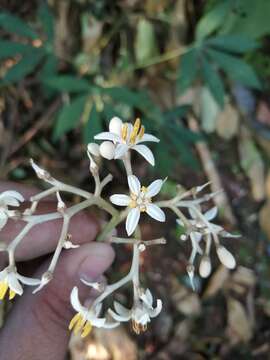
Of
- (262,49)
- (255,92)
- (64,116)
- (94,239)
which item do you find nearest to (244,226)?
(255,92)

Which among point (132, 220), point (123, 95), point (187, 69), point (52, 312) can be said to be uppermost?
point (132, 220)

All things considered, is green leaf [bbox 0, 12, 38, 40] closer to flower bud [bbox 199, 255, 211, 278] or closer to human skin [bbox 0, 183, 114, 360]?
human skin [bbox 0, 183, 114, 360]

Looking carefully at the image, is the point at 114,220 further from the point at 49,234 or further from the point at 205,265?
the point at 49,234

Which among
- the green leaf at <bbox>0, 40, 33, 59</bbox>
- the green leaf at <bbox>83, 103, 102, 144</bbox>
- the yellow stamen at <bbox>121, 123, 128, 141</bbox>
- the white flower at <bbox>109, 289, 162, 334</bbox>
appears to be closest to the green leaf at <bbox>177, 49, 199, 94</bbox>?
the green leaf at <bbox>83, 103, 102, 144</bbox>

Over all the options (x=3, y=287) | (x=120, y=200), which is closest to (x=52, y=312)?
(x=3, y=287)

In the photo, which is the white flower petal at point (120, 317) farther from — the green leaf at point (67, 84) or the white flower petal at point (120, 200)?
the green leaf at point (67, 84)

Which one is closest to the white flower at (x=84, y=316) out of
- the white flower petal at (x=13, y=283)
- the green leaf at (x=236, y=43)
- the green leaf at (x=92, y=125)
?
the white flower petal at (x=13, y=283)
